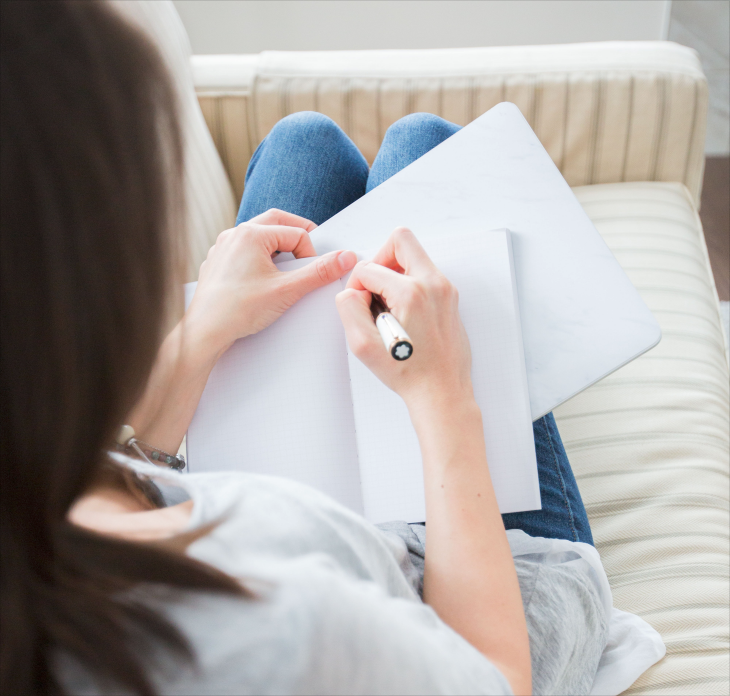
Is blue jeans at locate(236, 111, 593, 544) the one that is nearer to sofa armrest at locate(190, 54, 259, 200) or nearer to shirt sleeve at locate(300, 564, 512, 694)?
sofa armrest at locate(190, 54, 259, 200)

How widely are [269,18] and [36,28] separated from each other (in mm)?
1702

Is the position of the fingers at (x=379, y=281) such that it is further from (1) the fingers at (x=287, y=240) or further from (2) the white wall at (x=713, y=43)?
(2) the white wall at (x=713, y=43)

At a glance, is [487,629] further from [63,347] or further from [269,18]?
[269,18]

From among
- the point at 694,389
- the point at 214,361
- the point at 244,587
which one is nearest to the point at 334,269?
the point at 214,361

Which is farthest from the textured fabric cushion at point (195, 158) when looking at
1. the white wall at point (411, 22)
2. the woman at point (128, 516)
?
the white wall at point (411, 22)

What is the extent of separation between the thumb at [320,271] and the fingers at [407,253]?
0.04 meters

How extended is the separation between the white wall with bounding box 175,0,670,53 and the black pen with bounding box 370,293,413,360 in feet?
5.15

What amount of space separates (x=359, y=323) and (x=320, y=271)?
3.8 inches

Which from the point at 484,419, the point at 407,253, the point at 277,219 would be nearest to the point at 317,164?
the point at 277,219

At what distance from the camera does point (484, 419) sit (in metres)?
0.56

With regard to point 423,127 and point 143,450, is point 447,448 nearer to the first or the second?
point 143,450

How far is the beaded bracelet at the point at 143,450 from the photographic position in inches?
21.5

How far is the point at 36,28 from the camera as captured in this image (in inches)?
12.1

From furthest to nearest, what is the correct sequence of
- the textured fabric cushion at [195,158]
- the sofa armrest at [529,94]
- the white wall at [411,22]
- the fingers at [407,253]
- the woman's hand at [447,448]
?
1. the white wall at [411,22]
2. the sofa armrest at [529,94]
3. the textured fabric cushion at [195,158]
4. the fingers at [407,253]
5. the woman's hand at [447,448]
